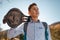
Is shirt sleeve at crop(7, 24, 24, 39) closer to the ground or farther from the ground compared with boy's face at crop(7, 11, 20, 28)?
closer to the ground

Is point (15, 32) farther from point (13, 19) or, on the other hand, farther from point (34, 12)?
point (34, 12)

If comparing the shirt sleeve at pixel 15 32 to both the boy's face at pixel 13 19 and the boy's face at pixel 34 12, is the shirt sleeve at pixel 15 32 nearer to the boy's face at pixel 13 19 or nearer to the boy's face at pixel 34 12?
the boy's face at pixel 13 19

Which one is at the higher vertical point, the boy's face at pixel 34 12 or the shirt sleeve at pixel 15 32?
the boy's face at pixel 34 12

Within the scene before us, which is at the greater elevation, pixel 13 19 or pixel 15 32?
pixel 13 19

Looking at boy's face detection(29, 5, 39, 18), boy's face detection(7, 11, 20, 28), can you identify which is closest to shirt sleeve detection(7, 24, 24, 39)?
boy's face detection(7, 11, 20, 28)

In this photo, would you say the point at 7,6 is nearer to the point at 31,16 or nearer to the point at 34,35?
the point at 31,16

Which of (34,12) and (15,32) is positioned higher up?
(34,12)

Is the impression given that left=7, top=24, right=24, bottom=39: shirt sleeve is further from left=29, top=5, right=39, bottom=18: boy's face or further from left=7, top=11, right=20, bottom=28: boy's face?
left=29, top=5, right=39, bottom=18: boy's face

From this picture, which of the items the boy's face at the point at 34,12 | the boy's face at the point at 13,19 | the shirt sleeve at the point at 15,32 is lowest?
the shirt sleeve at the point at 15,32

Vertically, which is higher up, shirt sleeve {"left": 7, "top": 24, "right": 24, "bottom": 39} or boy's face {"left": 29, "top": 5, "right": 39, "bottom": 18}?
boy's face {"left": 29, "top": 5, "right": 39, "bottom": 18}

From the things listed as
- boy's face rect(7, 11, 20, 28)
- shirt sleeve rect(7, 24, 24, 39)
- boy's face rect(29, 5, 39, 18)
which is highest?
boy's face rect(29, 5, 39, 18)

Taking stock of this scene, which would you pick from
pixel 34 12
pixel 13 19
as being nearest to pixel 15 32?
pixel 13 19

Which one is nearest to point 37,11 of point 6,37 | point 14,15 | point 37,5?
point 37,5

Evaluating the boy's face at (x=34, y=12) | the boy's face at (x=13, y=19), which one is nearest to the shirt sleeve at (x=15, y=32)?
the boy's face at (x=13, y=19)
